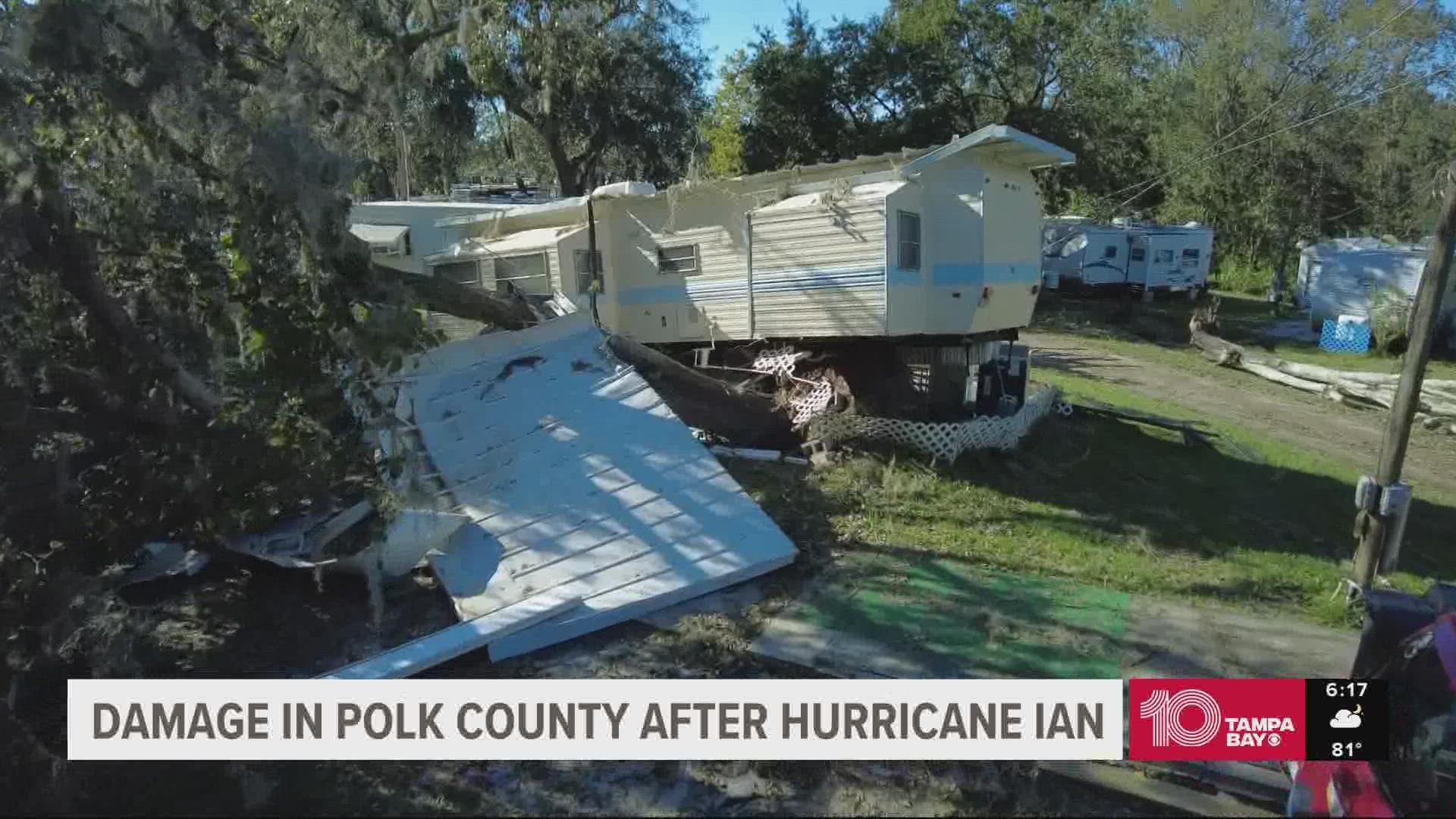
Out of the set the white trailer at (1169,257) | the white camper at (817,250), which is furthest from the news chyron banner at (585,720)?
the white trailer at (1169,257)

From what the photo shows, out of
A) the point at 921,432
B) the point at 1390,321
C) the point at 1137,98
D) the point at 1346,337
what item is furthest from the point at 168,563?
the point at 1137,98

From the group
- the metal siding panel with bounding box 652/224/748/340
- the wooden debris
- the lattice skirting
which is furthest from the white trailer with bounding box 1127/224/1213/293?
the metal siding panel with bounding box 652/224/748/340

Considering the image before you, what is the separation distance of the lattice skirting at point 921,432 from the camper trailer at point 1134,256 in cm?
2043

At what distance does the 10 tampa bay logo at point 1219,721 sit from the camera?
12.9 feet

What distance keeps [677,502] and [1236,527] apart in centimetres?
573

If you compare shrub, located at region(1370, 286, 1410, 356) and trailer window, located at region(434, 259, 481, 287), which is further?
shrub, located at region(1370, 286, 1410, 356)

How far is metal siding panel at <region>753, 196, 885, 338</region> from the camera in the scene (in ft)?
31.9

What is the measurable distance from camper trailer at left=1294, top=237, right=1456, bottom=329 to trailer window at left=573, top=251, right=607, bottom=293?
66.9ft

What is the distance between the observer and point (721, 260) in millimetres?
11180

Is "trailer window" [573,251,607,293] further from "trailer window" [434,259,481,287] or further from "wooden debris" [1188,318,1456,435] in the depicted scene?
"wooden debris" [1188,318,1456,435]

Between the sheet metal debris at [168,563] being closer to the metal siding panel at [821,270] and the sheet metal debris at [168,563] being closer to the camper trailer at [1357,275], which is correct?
the metal siding panel at [821,270]

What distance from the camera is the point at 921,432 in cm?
930

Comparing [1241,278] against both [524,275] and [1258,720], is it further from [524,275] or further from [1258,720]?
[1258,720]

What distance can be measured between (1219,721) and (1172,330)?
23.0 m
